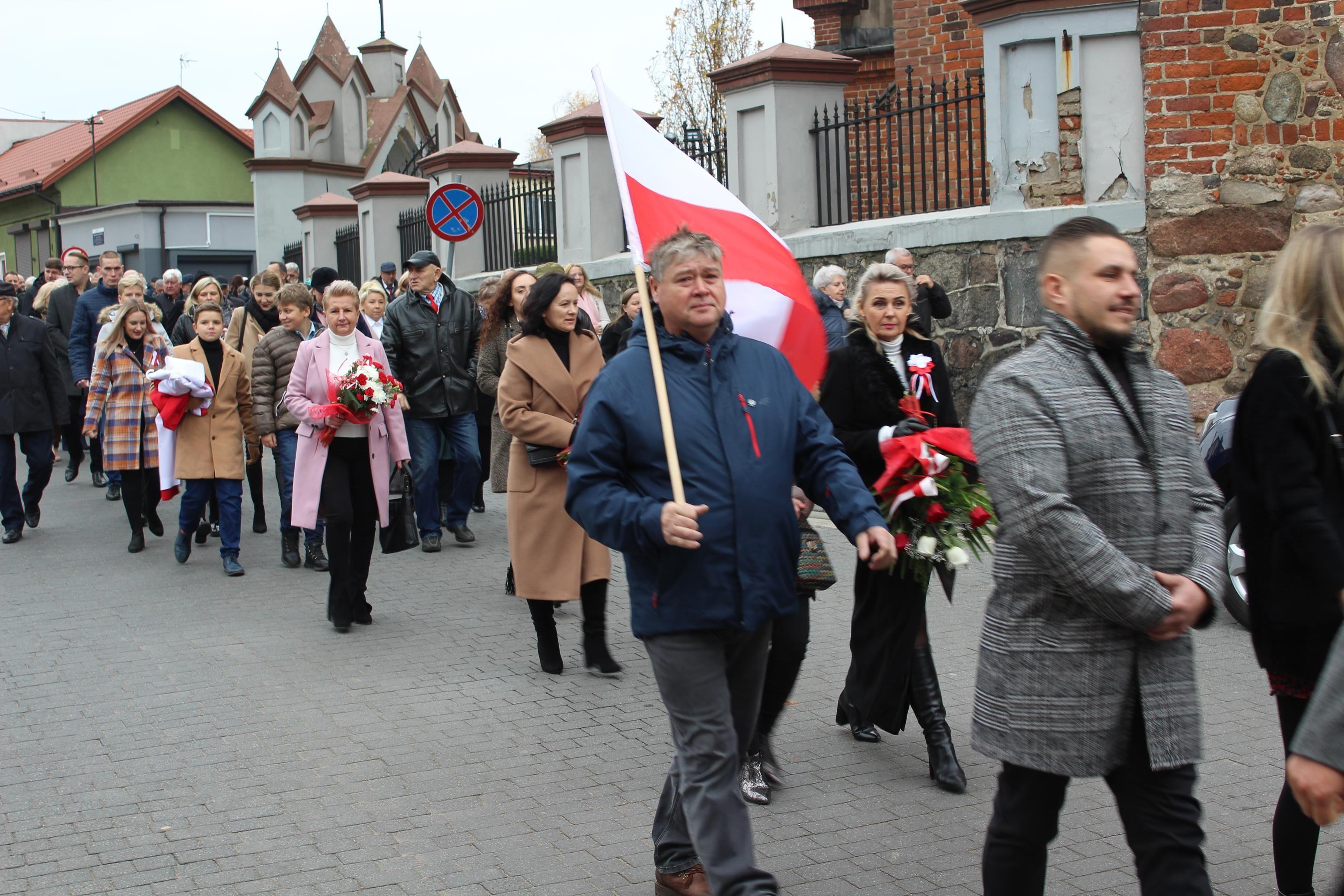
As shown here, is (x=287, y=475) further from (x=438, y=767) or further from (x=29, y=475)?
(x=438, y=767)

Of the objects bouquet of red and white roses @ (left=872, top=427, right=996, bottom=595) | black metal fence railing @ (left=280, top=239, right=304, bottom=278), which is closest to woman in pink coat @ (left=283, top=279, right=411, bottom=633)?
bouquet of red and white roses @ (left=872, top=427, right=996, bottom=595)

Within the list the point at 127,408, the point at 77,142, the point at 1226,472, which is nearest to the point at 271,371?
the point at 127,408

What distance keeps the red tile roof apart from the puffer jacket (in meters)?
43.8

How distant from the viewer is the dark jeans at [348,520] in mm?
7625

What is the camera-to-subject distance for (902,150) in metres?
13.0

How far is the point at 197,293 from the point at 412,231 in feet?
33.6

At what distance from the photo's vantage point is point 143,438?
1062 cm

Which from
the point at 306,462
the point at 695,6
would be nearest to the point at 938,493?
the point at 306,462

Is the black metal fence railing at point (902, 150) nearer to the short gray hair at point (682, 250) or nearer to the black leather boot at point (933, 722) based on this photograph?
the black leather boot at point (933, 722)

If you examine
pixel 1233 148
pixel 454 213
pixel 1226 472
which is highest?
pixel 454 213

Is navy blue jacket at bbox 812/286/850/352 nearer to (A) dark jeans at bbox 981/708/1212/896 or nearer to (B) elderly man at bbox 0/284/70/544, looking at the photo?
(A) dark jeans at bbox 981/708/1212/896

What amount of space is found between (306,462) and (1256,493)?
551 centimetres

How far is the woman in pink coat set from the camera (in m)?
7.64

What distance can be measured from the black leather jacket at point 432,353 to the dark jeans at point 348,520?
2.35m
